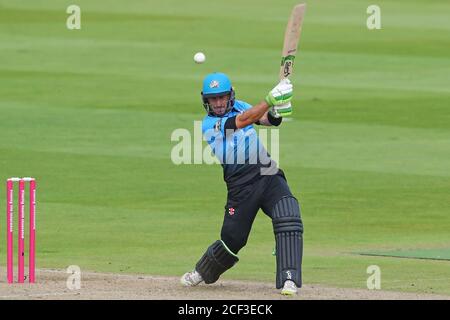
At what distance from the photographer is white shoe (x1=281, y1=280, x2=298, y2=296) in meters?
10.3

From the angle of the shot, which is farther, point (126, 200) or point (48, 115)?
point (48, 115)

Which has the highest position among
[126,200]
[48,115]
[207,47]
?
[207,47]

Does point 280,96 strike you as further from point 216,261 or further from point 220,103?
point 216,261

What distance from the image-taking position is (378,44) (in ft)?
88.4

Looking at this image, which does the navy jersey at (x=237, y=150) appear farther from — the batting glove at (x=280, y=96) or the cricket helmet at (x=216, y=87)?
the batting glove at (x=280, y=96)

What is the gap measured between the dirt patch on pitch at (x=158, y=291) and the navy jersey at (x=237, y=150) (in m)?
0.87

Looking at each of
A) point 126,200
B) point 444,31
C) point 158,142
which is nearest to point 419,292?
point 126,200

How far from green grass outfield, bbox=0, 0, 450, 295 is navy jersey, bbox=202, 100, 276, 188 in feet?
4.83

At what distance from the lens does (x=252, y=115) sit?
10.2 m

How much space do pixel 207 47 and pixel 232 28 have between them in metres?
2.12

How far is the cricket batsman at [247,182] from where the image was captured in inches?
411


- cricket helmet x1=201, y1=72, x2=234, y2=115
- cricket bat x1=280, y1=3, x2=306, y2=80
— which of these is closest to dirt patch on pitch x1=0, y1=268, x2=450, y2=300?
Answer: cricket helmet x1=201, y1=72, x2=234, y2=115

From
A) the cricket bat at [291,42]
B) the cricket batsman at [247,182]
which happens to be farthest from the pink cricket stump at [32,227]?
the cricket bat at [291,42]

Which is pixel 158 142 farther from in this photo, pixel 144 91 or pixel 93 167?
pixel 144 91
